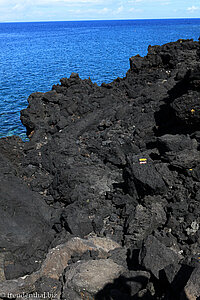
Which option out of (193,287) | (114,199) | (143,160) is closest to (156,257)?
(193,287)

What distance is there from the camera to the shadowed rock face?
625 centimetres

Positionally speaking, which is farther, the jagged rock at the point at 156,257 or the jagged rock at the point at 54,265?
the jagged rock at the point at 54,265

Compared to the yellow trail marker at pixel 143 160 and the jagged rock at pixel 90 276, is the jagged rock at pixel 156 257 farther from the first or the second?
the yellow trail marker at pixel 143 160

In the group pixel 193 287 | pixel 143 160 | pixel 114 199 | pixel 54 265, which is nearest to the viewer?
pixel 193 287

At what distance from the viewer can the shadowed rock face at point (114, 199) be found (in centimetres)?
625

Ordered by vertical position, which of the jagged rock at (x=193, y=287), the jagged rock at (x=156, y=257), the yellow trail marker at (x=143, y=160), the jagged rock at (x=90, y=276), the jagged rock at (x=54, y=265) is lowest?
the jagged rock at (x=54, y=265)

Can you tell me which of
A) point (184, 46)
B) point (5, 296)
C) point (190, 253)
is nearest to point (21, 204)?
point (5, 296)

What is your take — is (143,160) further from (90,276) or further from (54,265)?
(54,265)

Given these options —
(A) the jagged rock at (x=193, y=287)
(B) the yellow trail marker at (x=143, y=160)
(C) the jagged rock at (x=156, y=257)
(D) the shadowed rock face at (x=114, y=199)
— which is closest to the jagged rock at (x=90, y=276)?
(D) the shadowed rock face at (x=114, y=199)

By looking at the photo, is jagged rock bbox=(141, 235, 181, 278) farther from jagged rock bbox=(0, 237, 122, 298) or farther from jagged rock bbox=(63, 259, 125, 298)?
jagged rock bbox=(0, 237, 122, 298)

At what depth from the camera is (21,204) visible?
8812 mm

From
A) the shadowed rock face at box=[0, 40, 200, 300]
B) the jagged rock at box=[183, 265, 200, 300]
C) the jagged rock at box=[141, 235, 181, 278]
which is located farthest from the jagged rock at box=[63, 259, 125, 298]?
the jagged rock at box=[183, 265, 200, 300]

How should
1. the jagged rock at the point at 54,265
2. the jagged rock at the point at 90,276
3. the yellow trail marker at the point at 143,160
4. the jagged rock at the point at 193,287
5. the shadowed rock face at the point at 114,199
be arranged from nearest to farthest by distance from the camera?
the jagged rock at the point at 193,287, the jagged rock at the point at 90,276, the shadowed rock face at the point at 114,199, the jagged rock at the point at 54,265, the yellow trail marker at the point at 143,160

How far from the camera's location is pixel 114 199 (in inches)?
377
